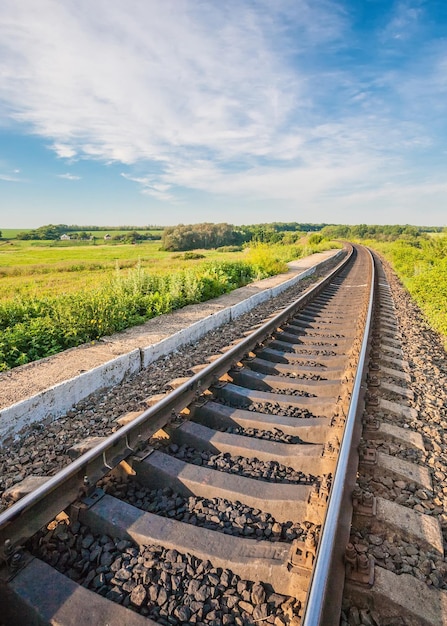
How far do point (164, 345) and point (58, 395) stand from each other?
223cm

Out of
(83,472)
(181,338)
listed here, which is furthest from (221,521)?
(181,338)

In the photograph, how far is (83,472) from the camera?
277 cm

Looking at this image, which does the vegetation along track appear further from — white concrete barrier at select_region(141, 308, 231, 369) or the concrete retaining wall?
white concrete barrier at select_region(141, 308, 231, 369)

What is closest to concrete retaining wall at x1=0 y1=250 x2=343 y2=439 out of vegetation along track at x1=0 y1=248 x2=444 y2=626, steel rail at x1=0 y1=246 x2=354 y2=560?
vegetation along track at x1=0 y1=248 x2=444 y2=626

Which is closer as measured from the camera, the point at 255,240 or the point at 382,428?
the point at 382,428

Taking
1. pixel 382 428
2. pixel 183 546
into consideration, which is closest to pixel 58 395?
pixel 183 546

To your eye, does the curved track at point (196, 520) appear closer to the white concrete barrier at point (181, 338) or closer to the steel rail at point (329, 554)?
the steel rail at point (329, 554)

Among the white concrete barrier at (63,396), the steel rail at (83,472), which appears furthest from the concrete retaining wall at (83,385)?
the steel rail at (83,472)

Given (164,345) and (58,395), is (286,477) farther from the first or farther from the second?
(164,345)

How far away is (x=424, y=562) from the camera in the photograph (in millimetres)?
2312

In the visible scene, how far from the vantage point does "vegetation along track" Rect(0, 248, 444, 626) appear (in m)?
2.00

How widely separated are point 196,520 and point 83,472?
838 millimetres

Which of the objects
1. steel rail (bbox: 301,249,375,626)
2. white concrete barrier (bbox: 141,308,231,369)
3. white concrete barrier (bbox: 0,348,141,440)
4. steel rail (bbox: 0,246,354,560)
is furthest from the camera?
white concrete barrier (bbox: 141,308,231,369)

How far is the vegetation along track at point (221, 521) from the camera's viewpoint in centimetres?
200
